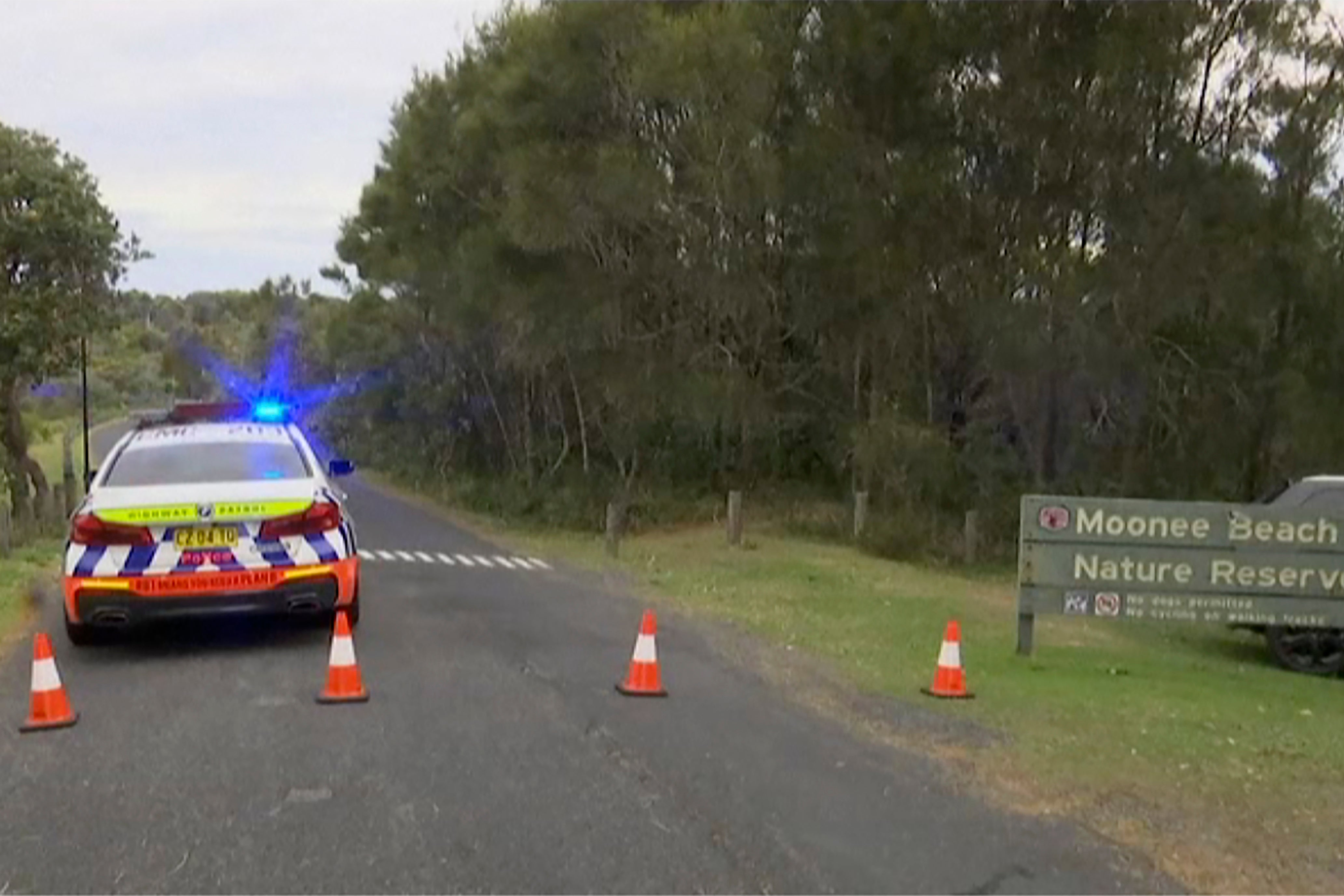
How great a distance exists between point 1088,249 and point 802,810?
16129mm

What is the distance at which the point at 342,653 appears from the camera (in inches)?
299

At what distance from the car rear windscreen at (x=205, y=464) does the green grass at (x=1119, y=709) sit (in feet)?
10.1

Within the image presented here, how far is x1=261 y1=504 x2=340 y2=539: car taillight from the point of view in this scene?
344 inches

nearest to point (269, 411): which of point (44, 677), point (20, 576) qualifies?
point (20, 576)

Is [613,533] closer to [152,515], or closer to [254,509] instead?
[254,509]

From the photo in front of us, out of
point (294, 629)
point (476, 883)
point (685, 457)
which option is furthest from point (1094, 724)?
point (685, 457)

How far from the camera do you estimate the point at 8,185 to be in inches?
798

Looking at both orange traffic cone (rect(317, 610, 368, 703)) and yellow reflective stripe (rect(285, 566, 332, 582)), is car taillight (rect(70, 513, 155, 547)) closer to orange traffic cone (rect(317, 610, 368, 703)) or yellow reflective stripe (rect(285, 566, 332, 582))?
yellow reflective stripe (rect(285, 566, 332, 582))

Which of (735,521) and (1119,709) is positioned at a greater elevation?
(1119,709)

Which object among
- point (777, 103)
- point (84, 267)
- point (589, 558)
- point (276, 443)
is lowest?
point (589, 558)

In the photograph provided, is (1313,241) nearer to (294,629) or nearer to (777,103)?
(777,103)

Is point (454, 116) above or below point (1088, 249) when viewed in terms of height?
above

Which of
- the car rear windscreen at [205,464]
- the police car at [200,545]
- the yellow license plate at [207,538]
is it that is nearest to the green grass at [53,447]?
the car rear windscreen at [205,464]

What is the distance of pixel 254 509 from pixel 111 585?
97 centimetres
